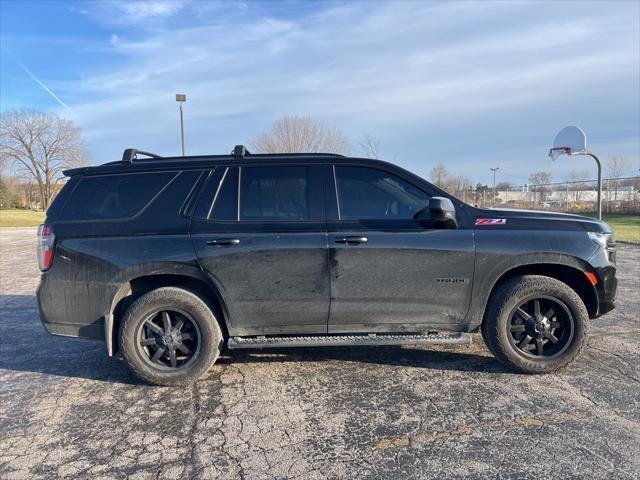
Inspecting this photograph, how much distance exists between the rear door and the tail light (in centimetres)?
124

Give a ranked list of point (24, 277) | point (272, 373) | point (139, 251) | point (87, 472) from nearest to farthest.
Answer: point (87, 472)
point (139, 251)
point (272, 373)
point (24, 277)

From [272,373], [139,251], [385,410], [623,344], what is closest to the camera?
[385,410]

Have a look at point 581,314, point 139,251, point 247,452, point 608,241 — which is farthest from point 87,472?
point 608,241

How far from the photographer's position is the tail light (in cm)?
377

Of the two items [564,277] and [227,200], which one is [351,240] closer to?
[227,200]

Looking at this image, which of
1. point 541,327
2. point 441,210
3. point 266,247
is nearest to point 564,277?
point 541,327

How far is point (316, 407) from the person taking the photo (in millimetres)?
3395

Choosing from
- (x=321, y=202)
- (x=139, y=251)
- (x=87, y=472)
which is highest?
(x=321, y=202)

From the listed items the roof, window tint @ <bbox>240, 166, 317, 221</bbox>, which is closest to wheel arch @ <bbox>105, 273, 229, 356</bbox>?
window tint @ <bbox>240, 166, 317, 221</bbox>

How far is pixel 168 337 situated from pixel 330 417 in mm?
1591

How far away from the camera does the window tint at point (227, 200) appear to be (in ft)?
12.5

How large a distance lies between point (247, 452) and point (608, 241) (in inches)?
140

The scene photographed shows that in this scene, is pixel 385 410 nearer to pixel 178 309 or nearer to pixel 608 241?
pixel 178 309

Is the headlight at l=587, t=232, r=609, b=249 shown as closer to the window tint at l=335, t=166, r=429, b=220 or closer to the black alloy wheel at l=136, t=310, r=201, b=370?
the window tint at l=335, t=166, r=429, b=220
